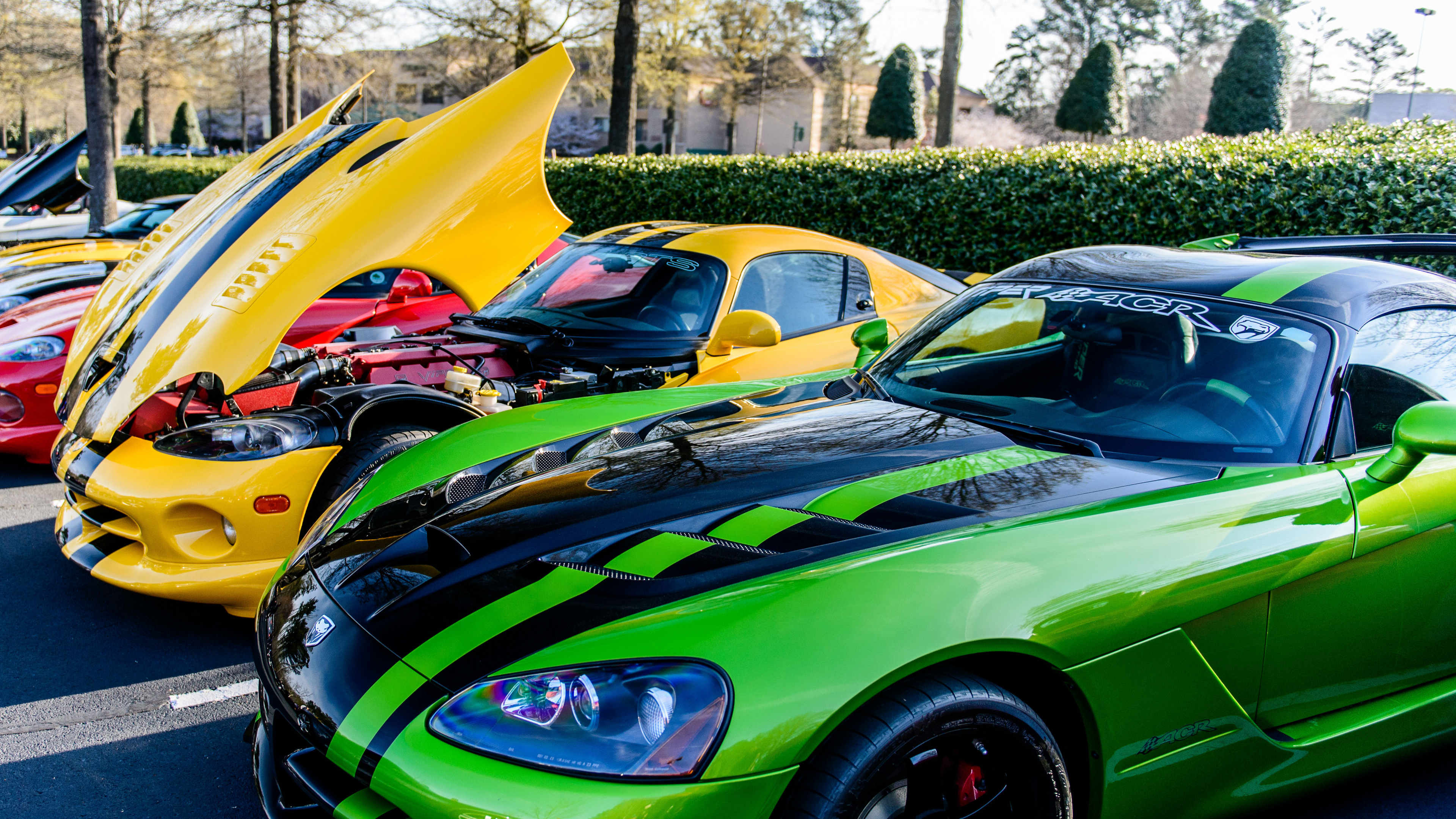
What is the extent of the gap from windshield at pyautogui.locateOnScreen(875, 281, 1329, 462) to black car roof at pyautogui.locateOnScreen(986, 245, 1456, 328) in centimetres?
6

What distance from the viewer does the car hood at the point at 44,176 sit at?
817 cm

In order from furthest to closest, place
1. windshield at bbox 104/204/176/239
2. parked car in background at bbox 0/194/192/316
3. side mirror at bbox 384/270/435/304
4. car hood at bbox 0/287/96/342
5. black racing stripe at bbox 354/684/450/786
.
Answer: windshield at bbox 104/204/176/239, parked car in background at bbox 0/194/192/316, side mirror at bbox 384/270/435/304, car hood at bbox 0/287/96/342, black racing stripe at bbox 354/684/450/786

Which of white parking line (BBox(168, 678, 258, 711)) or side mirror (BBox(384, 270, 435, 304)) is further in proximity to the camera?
side mirror (BBox(384, 270, 435, 304))

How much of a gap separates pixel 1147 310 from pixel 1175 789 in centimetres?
128

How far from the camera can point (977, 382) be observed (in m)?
2.84

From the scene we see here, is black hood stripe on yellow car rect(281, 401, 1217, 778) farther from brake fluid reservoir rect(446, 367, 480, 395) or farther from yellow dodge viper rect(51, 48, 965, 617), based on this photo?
brake fluid reservoir rect(446, 367, 480, 395)

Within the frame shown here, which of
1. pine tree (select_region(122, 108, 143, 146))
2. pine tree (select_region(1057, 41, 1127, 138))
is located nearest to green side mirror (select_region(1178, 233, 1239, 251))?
pine tree (select_region(1057, 41, 1127, 138))

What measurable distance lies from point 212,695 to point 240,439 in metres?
0.83

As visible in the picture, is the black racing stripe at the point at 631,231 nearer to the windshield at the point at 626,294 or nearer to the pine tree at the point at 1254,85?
the windshield at the point at 626,294

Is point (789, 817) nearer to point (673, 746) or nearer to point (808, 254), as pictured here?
point (673, 746)

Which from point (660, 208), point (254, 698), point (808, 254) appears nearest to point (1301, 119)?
point (660, 208)

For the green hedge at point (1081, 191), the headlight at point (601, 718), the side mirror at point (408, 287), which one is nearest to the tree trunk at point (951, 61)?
the green hedge at point (1081, 191)

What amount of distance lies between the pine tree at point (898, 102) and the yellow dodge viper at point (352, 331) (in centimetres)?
3218

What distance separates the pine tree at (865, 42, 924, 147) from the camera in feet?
117
